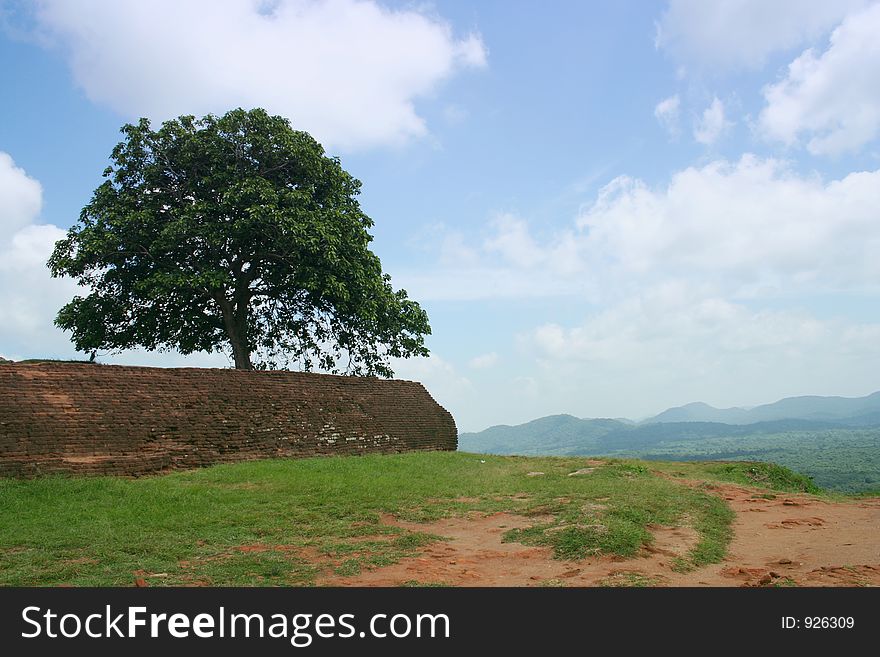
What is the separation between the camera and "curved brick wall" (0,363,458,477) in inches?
462

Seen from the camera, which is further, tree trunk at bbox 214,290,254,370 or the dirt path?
tree trunk at bbox 214,290,254,370

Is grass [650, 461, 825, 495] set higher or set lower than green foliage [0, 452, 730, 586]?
lower

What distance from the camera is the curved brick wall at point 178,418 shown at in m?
11.7

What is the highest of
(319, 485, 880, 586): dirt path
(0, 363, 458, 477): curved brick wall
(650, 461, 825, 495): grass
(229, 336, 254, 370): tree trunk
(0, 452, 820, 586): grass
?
(229, 336, 254, 370): tree trunk

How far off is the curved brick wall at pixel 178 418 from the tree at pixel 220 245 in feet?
12.2

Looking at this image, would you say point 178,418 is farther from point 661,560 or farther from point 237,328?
point 661,560

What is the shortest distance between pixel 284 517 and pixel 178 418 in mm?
5905

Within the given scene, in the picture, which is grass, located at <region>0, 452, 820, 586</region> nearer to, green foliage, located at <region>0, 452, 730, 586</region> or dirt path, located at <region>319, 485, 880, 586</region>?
green foliage, located at <region>0, 452, 730, 586</region>

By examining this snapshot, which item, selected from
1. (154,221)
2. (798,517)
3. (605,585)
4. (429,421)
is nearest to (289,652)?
(605,585)

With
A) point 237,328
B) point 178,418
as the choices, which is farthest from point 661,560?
point 237,328

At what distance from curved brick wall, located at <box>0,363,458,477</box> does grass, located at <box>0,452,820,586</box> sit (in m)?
0.75

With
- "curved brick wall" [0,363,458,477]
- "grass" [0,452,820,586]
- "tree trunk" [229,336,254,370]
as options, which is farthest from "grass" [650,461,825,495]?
"tree trunk" [229,336,254,370]

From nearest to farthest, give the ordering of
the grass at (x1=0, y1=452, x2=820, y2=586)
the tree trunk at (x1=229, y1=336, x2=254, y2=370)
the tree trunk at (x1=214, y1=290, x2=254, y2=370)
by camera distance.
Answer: the grass at (x1=0, y1=452, x2=820, y2=586)
the tree trunk at (x1=214, y1=290, x2=254, y2=370)
the tree trunk at (x1=229, y1=336, x2=254, y2=370)

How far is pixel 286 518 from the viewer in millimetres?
9180
